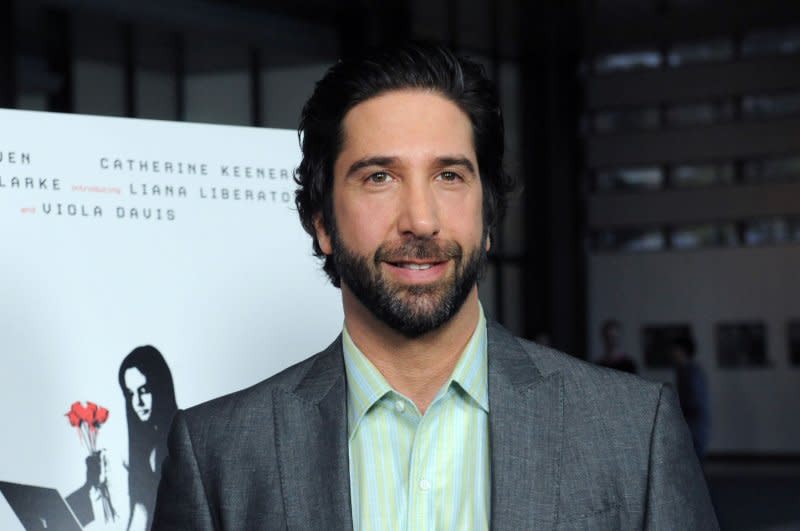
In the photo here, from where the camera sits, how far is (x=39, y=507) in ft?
7.05

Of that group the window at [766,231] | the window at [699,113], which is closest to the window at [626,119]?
the window at [699,113]

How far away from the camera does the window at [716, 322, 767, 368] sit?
18188 mm

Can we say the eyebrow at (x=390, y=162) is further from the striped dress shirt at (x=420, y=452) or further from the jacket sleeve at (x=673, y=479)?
the jacket sleeve at (x=673, y=479)

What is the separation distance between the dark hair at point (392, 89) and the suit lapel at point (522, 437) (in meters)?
0.23

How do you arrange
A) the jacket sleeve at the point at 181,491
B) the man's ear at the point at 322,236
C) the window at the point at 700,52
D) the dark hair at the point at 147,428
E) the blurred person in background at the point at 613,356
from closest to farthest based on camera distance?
the jacket sleeve at the point at 181,491 < the man's ear at the point at 322,236 < the dark hair at the point at 147,428 < the blurred person in background at the point at 613,356 < the window at the point at 700,52

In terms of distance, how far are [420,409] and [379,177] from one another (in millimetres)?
334

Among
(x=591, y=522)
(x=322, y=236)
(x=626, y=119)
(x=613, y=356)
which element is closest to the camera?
(x=591, y=522)

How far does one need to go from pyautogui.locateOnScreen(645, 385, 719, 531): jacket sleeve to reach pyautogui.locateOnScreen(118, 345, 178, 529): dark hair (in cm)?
103

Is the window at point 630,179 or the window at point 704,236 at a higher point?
the window at point 630,179

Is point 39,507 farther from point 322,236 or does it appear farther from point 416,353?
point 416,353

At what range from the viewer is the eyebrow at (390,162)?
1.65m

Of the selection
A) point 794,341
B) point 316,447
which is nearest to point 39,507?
point 316,447

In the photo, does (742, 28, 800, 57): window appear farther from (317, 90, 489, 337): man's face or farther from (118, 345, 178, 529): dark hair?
(317, 90, 489, 337): man's face

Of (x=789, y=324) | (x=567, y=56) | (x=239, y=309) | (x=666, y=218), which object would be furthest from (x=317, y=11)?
(x=239, y=309)
